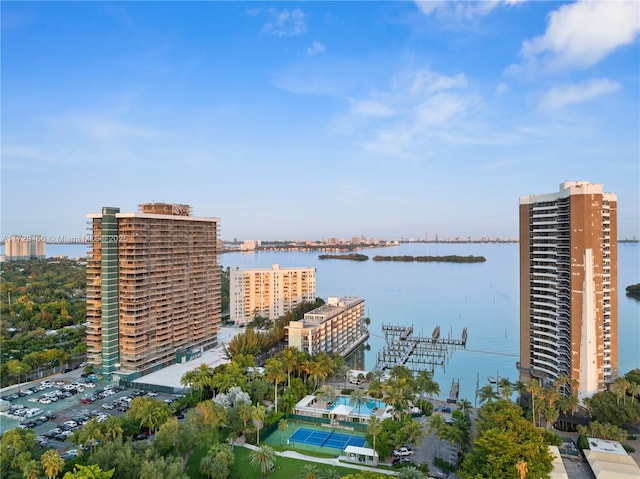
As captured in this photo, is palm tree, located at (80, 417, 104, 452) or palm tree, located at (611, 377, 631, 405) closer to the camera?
palm tree, located at (80, 417, 104, 452)

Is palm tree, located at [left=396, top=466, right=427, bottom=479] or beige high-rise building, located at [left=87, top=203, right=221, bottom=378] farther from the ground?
beige high-rise building, located at [left=87, top=203, right=221, bottom=378]

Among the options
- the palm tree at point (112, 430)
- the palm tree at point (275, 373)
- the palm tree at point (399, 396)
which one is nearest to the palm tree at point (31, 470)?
the palm tree at point (112, 430)

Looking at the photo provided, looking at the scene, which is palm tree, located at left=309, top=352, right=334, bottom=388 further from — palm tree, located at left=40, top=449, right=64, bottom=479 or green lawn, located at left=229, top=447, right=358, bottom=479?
palm tree, located at left=40, top=449, right=64, bottom=479

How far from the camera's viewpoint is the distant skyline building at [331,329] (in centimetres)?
3078

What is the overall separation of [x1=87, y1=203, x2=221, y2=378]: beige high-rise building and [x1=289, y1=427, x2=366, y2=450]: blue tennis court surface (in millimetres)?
12017

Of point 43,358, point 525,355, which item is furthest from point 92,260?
point 525,355

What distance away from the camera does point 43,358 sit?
27656 millimetres

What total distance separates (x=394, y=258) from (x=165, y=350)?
382ft

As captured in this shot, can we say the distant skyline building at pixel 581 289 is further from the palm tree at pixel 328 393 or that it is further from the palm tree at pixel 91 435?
the palm tree at pixel 91 435

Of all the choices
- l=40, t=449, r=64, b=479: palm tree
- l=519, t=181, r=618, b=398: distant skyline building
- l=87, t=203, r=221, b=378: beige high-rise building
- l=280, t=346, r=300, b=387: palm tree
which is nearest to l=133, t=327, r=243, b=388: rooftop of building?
l=87, t=203, r=221, b=378: beige high-rise building

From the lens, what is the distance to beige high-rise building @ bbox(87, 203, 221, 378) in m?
26.7

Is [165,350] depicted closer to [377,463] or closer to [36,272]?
[377,463]

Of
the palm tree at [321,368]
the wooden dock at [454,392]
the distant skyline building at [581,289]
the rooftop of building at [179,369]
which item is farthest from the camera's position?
the rooftop of building at [179,369]

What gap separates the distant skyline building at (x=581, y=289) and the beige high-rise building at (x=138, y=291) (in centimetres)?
2274
